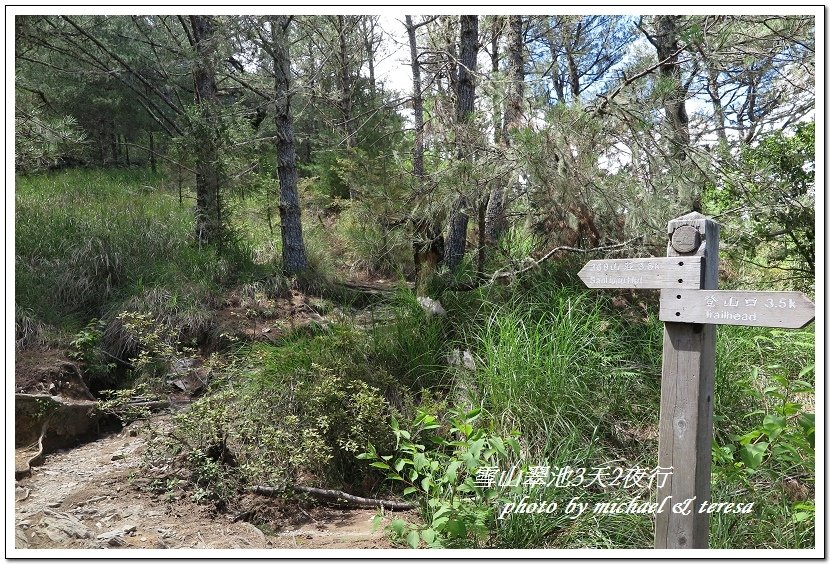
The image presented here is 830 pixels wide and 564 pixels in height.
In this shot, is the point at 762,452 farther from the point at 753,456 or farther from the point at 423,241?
the point at 423,241

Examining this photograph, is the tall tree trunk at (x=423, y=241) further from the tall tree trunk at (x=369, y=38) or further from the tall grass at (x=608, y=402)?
the tall tree trunk at (x=369, y=38)

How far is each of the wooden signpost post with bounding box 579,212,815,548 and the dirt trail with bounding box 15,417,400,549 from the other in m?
1.52

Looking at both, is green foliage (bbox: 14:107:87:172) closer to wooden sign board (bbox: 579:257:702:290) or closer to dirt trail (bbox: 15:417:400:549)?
dirt trail (bbox: 15:417:400:549)

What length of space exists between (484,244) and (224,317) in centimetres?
291

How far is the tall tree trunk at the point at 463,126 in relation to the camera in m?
4.89

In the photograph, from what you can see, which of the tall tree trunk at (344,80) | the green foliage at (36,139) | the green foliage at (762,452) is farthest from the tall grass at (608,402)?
the green foliage at (36,139)

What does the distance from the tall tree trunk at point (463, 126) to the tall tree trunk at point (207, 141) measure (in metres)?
2.98

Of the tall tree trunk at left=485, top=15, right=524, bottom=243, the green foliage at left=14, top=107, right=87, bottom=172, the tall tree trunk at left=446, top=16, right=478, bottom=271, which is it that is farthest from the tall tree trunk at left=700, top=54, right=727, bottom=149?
the green foliage at left=14, top=107, right=87, bottom=172

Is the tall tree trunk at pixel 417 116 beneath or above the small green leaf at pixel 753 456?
above

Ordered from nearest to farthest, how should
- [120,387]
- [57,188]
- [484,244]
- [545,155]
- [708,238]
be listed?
[708,238], [545,155], [120,387], [484,244], [57,188]

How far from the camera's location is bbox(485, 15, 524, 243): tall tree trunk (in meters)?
4.72
